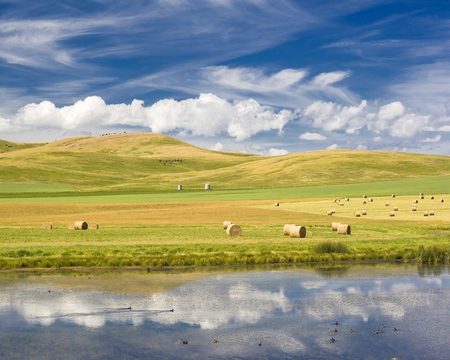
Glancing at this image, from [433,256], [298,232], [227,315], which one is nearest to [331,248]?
[433,256]

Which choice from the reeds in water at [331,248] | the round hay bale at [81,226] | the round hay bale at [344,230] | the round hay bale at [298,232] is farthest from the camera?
the round hay bale at [81,226]

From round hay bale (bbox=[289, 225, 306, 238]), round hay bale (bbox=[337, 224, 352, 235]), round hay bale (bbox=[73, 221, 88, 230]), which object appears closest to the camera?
round hay bale (bbox=[289, 225, 306, 238])

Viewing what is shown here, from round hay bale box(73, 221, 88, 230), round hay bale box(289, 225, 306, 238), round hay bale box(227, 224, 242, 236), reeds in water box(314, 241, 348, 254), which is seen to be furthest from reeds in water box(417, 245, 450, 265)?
round hay bale box(73, 221, 88, 230)

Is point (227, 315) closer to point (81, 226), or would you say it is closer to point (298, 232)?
point (298, 232)

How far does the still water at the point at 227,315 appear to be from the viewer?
18344mm

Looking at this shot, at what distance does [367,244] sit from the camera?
43.9m

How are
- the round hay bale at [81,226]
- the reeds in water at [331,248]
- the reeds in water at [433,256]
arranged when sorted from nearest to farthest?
the reeds in water at [433,256]
the reeds in water at [331,248]
the round hay bale at [81,226]

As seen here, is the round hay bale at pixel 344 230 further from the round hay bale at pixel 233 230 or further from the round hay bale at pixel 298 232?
the round hay bale at pixel 233 230

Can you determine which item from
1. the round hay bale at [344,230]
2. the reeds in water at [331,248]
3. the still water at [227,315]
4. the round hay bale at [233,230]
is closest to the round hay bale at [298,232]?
the round hay bale at [344,230]

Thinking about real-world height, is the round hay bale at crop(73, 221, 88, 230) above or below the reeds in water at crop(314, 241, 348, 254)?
above

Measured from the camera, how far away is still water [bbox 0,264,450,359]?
18344 mm

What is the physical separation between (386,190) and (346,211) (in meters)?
48.9

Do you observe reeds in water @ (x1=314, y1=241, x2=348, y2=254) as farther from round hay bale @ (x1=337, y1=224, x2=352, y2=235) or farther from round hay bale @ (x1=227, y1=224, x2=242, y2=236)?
round hay bale @ (x1=227, y1=224, x2=242, y2=236)

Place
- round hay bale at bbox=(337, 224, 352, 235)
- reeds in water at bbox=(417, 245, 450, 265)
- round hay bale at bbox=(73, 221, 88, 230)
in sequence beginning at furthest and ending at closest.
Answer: round hay bale at bbox=(73, 221, 88, 230) < round hay bale at bbox=(337, 224, 352, 235) < reeds in water at bbox=(417, 245, 450, 265)
